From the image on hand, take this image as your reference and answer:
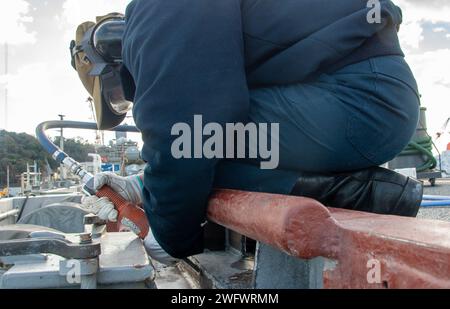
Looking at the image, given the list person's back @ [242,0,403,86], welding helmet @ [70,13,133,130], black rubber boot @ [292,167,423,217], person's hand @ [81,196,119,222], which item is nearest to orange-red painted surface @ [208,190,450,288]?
black rubber boot @ [292,167,423,217]

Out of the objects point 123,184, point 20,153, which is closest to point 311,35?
point 123,184

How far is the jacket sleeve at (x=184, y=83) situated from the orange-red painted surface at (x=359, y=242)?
14.1 inches

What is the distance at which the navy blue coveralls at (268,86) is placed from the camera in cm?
106

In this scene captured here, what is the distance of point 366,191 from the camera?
47.5 inches

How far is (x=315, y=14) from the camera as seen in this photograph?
1123mm

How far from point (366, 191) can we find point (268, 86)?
43cm

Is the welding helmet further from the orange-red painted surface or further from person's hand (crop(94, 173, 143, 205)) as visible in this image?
the orange-red painted surface

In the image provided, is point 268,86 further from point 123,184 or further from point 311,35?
point 123,184

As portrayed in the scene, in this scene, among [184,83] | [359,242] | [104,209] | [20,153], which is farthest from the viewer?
[20,153]

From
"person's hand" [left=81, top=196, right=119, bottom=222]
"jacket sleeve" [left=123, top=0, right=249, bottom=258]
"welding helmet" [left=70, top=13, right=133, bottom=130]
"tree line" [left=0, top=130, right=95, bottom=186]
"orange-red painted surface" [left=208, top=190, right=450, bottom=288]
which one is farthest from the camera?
"tree line" [left=0, top=130, right=95, bottom=186]

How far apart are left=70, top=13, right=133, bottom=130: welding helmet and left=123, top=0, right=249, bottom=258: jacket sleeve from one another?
0.52 metres

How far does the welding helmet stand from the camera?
1.72m

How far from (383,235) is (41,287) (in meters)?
1.00

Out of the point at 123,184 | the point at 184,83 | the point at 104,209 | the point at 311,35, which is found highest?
the point at 311,35
